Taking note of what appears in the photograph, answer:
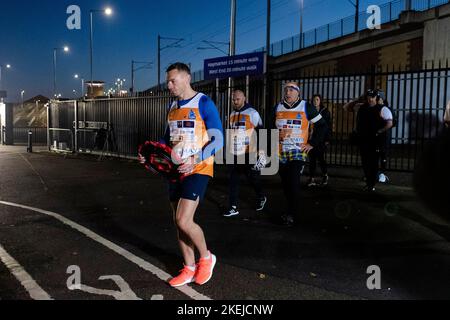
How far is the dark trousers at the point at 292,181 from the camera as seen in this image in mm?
6355

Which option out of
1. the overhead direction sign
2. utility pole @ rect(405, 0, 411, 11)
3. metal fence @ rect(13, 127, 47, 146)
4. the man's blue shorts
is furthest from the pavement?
metal fence @ rect(13, 127, 47, 146)

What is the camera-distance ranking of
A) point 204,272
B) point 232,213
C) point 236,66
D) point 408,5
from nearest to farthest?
point 204,272, point 232,213, point 236,66, point 408,5

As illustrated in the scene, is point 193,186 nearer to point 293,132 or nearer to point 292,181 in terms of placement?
point 292,181

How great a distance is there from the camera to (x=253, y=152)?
7262mm

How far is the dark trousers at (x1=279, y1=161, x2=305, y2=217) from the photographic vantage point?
20.9ft

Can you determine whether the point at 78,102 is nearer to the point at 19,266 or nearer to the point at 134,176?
the point at 134,176

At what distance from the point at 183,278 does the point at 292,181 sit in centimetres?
259

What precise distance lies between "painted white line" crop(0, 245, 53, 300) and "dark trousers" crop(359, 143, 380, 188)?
6.35 metres

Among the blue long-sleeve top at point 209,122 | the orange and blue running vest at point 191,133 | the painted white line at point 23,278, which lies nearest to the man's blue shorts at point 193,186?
the orange and blue running vest at point 191,133

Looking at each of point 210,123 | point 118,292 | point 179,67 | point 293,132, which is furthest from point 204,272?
point 293,132

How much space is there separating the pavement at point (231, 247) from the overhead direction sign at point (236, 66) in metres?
3.98

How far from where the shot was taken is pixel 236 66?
12.8 metres

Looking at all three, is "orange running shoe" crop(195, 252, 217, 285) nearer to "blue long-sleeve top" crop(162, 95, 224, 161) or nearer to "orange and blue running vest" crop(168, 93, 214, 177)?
"orange and blue running vest" crop(168, 93, 214, 177)
